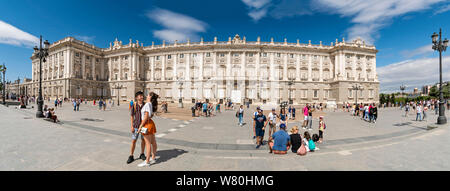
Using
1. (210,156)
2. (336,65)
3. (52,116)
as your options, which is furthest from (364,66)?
(52,116)

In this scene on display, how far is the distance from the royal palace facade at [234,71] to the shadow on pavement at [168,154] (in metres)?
32.8

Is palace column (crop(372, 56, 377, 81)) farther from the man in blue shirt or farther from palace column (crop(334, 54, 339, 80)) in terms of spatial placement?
the man in blue shirt

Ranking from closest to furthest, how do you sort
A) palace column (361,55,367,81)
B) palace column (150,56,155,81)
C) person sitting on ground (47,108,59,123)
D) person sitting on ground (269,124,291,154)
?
person sitting on ground (269,124,291,154) < person sitting on ground (47,108,59,123) < palace column (361,55,367,81) < palace column (150,56,155,81)

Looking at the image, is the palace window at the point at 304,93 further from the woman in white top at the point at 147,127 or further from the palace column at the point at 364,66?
the woman in white top at the point at 147,127

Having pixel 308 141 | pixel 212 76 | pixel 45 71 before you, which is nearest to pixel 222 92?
pixel 212 76

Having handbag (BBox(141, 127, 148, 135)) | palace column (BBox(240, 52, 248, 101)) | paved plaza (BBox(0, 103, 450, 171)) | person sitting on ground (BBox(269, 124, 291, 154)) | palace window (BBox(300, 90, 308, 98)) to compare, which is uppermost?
palace column (BBox(240, 52, 248, 101))

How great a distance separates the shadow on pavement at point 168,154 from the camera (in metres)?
4.01

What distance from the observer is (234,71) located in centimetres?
3862

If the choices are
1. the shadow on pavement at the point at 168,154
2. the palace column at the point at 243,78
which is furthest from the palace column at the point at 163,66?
the shadow on pavement at the point at 168,154

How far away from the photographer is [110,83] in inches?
1690

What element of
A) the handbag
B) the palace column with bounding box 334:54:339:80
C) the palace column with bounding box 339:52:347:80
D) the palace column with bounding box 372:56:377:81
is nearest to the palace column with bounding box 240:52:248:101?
the palace column with bounding box 334:54:339:80

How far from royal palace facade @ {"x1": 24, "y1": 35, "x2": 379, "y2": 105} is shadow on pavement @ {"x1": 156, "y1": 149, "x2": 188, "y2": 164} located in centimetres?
3283

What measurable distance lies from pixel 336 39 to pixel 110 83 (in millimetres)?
61373

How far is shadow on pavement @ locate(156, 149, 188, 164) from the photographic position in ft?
13.2
